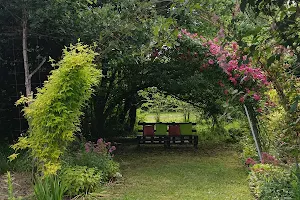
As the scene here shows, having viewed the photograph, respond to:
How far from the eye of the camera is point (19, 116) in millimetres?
8188

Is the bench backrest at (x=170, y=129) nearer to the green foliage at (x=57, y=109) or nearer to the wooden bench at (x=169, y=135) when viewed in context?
the wooden bench at (x=169, y=135)

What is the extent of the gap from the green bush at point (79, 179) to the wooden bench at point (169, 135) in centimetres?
382

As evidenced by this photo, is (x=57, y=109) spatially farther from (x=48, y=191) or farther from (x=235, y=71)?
(x=235, y=71)

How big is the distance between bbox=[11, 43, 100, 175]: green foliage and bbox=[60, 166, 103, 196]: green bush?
39cm

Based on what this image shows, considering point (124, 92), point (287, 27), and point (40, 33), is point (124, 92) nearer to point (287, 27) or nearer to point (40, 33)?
point (40, 33)

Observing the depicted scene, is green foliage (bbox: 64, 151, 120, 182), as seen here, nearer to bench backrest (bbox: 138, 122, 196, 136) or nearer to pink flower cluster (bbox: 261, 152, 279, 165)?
pink flower cluster (bbox: 261, 152, 279, 165)

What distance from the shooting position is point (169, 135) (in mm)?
8969

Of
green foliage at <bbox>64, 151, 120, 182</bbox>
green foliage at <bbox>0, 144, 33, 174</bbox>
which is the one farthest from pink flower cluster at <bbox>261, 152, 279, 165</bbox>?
green foliage at <bbox>0, 144, 33, 174</bbox>

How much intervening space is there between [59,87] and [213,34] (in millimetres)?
6053

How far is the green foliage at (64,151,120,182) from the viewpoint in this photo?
564 centimetres

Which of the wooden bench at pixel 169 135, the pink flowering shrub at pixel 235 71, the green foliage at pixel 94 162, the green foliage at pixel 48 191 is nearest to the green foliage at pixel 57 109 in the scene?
the green foliage at pixel 48 191

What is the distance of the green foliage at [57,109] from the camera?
14.8ft

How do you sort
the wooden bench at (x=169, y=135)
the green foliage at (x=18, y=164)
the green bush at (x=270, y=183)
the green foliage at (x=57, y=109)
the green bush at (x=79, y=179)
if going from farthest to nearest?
the wooden bench at (x=169, y=135)
the green foliage at (x=18, y=164)
the green bush at (x=79, y=179)
the green foliage at (x=57, y=109)
the green bush at (x=270, y=183)

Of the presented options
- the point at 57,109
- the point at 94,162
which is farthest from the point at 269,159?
the point at 57,109
